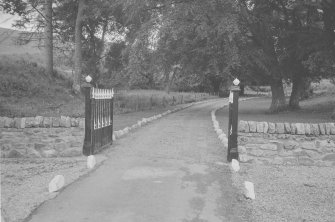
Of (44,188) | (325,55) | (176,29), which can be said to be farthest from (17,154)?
(325,55)

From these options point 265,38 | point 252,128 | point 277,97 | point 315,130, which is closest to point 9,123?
point 252,128

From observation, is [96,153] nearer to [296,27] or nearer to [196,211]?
[196,211]

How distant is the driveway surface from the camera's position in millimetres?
6520

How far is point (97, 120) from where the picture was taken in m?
11.6

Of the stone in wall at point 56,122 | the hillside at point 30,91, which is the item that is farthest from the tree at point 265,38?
the stone in wall at point 56,122

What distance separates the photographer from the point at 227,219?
21.3ft

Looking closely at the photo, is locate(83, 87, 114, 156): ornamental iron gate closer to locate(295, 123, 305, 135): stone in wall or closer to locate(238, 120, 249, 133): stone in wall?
locate(238, 120, 249, 133): stone in wall

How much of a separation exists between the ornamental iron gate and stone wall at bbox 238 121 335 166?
3686 mm

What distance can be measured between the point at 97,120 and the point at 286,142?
485 centimetres

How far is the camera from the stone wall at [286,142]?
10.5 meters

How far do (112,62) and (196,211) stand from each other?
32642 mm

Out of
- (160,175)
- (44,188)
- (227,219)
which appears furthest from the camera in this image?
(160,175)

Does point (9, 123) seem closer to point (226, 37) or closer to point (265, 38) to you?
point (226, 37)

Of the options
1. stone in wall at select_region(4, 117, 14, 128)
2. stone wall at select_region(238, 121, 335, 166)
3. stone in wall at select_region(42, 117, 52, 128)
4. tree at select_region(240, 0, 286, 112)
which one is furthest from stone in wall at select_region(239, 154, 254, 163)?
tree at select_region(240, 0, 286, 112)
